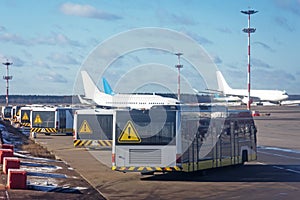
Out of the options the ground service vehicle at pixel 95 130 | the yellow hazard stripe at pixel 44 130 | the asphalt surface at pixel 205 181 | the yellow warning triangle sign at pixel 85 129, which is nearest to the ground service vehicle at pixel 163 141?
the asphalt surface at pixel 205 181

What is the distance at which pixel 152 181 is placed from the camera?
17.6 m

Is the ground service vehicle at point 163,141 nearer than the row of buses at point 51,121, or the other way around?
the ground service vehicle at point 163,141

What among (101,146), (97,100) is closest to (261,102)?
(97,100)

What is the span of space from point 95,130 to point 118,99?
127 feet

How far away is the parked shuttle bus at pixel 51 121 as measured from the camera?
42812 mm

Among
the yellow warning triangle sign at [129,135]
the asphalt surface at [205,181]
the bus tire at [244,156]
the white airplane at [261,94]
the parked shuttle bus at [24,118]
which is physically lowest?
the asphalt surface at [205,181]

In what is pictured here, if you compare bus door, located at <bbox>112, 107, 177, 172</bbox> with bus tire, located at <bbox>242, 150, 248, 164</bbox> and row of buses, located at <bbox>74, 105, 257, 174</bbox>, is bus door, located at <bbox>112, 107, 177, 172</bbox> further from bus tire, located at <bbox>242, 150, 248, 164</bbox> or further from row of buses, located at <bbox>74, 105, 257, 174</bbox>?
bus tire, located at <bbox>242, 150, 248, 164</bbox>

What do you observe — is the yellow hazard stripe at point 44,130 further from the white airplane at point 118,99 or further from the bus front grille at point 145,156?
the bus front grille at point 145,156

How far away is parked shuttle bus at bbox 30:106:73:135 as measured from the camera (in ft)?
140

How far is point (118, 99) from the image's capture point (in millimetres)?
68000

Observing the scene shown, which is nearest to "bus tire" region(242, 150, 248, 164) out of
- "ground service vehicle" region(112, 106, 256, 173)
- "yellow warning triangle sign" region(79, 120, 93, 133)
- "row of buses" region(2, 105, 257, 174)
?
"row of buses" region(2, 105, 257, 174)

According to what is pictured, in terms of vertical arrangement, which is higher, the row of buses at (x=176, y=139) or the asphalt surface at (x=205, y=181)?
the row of buses at (x=176, y=139)

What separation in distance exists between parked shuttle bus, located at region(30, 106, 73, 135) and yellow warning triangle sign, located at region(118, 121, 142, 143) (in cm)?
2568

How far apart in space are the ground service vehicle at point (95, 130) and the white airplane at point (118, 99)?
27.3m
